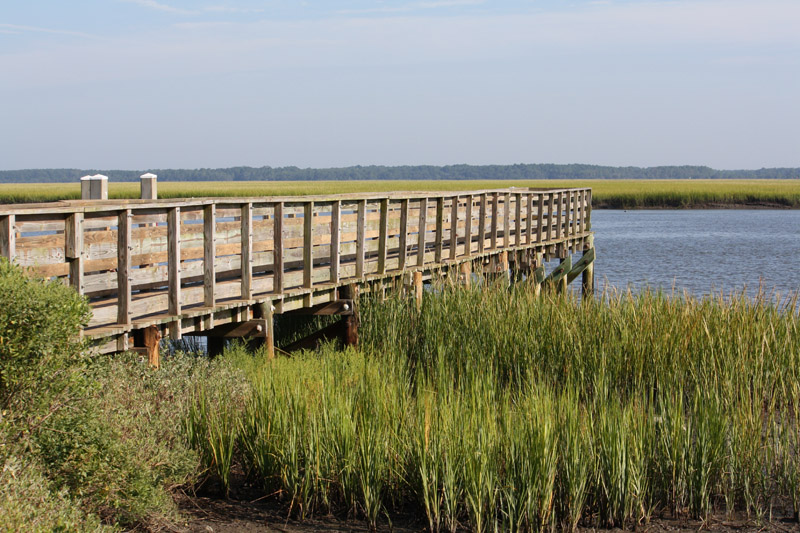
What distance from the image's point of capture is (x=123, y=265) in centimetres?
835

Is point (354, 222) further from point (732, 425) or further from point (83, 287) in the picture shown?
point (732, 425)

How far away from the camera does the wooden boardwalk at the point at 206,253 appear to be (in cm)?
784

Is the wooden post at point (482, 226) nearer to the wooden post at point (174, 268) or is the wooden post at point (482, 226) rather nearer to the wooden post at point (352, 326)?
the wooden post at point (352, 326)

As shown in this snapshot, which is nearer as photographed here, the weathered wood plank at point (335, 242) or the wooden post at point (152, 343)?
the wooden post at point (152, 343)

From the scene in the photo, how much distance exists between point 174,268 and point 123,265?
0.81 m

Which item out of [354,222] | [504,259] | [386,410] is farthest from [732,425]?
[504,259]

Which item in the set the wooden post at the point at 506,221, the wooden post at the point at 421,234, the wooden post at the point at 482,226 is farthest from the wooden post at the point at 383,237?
the wooden post at the point at 506,221

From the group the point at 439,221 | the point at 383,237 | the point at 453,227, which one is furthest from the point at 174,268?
the point at 453,227

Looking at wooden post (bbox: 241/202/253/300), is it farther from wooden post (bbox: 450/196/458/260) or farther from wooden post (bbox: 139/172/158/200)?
wooden post (bbox: 450/196/458/260)

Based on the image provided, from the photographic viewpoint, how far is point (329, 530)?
6832 mm

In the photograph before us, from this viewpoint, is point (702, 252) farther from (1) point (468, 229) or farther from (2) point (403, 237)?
(2) point (403, 237)

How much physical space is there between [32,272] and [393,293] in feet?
21.0

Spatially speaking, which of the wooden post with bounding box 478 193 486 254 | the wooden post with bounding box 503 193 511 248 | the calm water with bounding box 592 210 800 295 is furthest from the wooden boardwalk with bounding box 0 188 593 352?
the calm water with bounding box 592 210 800 295

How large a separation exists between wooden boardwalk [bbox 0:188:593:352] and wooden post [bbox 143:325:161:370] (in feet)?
0.33
